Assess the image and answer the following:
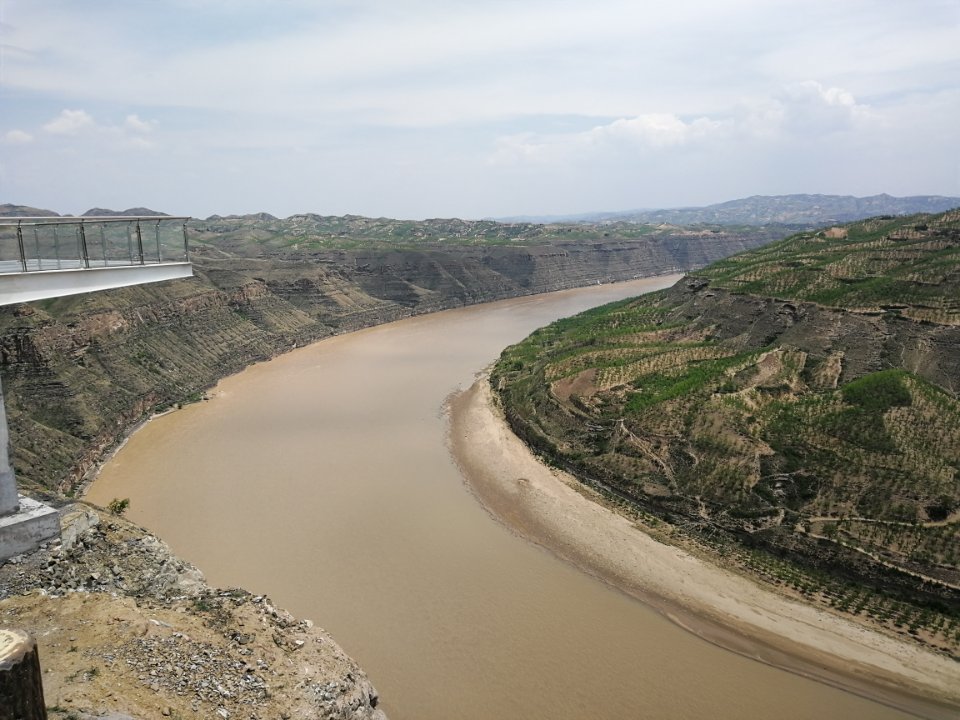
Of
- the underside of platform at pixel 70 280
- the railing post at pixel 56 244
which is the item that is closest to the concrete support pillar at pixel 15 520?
the underside of platform at pixel 70 280

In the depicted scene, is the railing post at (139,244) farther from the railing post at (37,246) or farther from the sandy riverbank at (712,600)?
Result: the sandy riverbank at (712,600)

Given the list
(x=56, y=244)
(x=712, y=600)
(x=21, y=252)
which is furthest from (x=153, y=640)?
(x=712, y=600)

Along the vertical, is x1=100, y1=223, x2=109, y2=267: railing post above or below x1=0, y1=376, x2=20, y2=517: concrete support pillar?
above

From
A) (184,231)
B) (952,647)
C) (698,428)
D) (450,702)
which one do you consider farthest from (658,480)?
(184,231)

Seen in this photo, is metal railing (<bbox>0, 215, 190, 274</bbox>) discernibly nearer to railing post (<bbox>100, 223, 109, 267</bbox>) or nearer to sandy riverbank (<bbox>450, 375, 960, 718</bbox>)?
railing post (<bbox>100, 223, 109, 267</bbox>)

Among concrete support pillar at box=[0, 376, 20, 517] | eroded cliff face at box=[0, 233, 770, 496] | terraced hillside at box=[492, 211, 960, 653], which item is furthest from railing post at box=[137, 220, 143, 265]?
terraced hillside at box=[492, 211, 960, 653]
